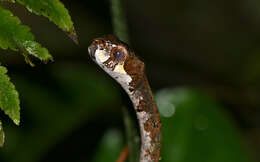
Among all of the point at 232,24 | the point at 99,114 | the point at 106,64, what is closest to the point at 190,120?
the point at 99,114

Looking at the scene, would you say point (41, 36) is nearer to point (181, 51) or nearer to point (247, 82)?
point (181, 51)

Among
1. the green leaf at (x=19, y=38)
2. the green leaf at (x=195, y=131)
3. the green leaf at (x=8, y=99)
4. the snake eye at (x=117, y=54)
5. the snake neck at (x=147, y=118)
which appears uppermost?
the green leaf at (x=19, y=38)

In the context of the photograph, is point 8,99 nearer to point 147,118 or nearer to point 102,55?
point 102,55

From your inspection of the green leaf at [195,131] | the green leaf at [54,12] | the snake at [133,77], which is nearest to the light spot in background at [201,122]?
the green leaf at [195,131]

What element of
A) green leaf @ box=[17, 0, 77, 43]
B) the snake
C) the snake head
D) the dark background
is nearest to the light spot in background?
the dark background

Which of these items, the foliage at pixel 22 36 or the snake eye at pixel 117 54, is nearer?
the foliage at pixel 22 36

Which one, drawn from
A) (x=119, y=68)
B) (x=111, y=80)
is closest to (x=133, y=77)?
(x=119, y=68)

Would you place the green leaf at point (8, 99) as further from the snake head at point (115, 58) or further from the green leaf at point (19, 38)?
the snake head at point (115, 58)
